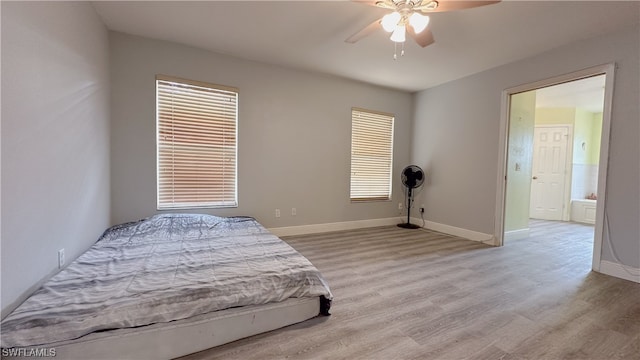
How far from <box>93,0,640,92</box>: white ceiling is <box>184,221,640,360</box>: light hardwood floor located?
2574mm

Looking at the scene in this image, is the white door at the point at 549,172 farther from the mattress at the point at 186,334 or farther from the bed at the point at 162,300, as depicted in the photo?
the mattress at the point at 186,334

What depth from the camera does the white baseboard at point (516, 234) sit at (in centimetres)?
403

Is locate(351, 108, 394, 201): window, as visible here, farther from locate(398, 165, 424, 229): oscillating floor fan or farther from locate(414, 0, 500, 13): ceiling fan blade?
locate(414, 0, 500, 13): ceiling fan blade

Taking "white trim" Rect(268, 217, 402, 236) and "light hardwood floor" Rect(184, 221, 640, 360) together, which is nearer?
"light hardwood floor" Rect(184, 221, 640, 360)

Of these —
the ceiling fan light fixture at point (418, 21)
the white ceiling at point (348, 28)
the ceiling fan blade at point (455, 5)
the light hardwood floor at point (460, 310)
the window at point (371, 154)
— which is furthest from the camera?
the window at point (371, 154)

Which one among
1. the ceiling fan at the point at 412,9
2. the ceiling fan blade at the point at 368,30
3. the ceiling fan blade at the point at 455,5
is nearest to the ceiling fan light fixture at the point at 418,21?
the ceiling fan at the point at 412,9

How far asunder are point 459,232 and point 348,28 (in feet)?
11.6

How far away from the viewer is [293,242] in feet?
12.1

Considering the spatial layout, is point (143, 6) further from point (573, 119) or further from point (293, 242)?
point (573, 119)

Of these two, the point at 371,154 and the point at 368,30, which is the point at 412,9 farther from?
the point at 371,154

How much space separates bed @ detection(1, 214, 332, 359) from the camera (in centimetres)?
132

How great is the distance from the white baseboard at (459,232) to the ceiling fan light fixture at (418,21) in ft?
10.5

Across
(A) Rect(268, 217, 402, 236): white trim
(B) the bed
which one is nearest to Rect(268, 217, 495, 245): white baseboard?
(A) Rect(268, 217, 402, 236): white trim

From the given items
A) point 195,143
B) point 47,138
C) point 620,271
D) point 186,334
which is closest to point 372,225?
point 620,271
